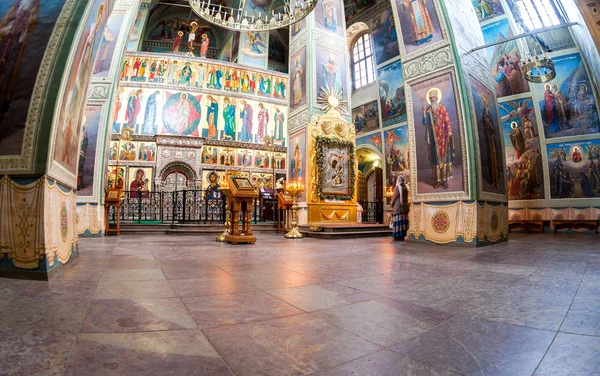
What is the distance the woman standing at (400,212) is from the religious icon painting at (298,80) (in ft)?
18.0

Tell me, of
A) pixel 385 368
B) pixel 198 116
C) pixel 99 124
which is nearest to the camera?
pixel 385 368

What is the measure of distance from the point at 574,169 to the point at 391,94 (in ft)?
31.3

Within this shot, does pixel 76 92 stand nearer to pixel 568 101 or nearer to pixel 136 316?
pixel 136 316

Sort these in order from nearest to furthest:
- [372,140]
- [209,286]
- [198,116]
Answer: [209,286], [372,140], [198,116]

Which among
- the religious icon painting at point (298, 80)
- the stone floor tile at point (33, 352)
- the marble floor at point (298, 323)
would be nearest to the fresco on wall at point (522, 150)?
the religious icon painting at point (298, 80)

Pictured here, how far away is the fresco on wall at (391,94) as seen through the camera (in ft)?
59.0

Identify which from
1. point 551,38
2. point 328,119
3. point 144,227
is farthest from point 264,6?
point 144,227

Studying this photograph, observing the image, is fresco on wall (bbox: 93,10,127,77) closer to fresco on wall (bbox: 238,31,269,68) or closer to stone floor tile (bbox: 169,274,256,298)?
stone floor tile (bbox: 169,274,256,298)

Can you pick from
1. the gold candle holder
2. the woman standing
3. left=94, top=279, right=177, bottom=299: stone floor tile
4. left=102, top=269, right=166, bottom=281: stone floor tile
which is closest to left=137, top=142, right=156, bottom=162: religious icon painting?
the gold candle holder

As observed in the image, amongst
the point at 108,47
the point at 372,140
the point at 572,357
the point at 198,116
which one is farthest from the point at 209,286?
the point at 198,116

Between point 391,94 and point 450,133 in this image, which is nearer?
point 450,133

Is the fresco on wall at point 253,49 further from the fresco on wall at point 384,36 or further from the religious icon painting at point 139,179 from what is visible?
the religious icon painting at point 139,179

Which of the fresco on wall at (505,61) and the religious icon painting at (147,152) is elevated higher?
the fresco on wall at (505,61)

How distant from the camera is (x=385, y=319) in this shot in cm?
202
